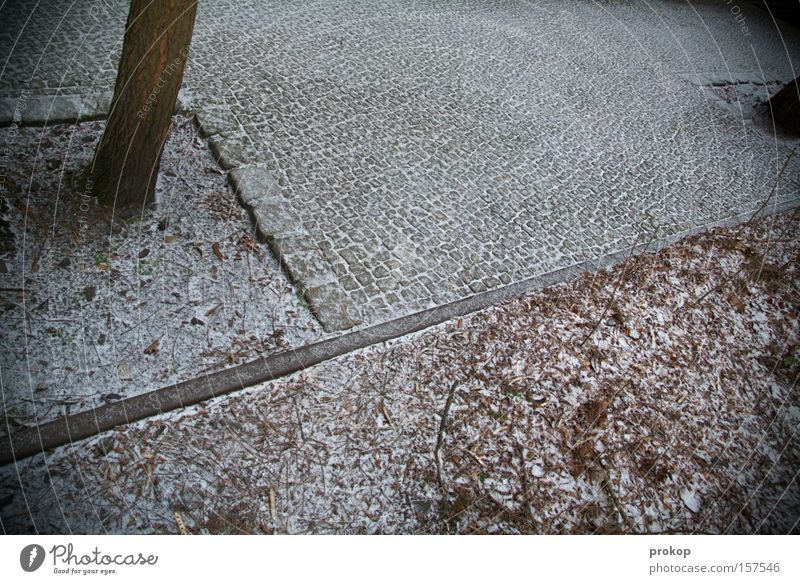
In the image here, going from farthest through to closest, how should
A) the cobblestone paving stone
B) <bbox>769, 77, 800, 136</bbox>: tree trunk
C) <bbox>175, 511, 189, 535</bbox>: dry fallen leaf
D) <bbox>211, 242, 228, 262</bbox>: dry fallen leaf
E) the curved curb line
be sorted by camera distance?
<bbox>769, 77, 800, 136</bbox>: tree trunk → the cobblestone paving stone → <bbox>211, 242, 228, 262</bbox>: dry fallen leaf → the curved curb line → <bbox>175, 511, 189, 535</bbox>: dry fallen leaf

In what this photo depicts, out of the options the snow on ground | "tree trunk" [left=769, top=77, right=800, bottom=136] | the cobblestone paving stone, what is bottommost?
the snow on ground

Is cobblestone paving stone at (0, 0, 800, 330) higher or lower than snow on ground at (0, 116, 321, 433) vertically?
higher

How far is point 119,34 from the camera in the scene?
3873 mm

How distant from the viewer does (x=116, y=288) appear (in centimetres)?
250

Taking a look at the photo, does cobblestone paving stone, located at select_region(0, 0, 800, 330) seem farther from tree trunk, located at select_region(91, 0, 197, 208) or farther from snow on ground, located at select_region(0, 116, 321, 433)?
tree trunk, located at select_region(91, 0, 197, 208)

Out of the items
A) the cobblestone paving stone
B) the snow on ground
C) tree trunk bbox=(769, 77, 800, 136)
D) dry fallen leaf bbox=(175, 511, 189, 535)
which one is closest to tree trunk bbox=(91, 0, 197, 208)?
the snow on ground

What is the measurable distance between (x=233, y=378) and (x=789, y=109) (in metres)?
5.85

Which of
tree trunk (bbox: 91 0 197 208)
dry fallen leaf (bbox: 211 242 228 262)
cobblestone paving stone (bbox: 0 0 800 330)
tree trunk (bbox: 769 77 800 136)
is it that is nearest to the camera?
tree trunk (bbox: 91 0 197 208)

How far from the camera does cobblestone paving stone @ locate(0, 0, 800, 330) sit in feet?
10.0

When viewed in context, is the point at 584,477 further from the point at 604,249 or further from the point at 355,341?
the point at 604,249

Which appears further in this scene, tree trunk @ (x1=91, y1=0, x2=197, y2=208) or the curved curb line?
tree trunk @ (x1=91, y1=0, x2=197, y2=208)

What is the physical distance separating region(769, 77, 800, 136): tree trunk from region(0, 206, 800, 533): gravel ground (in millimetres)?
3169

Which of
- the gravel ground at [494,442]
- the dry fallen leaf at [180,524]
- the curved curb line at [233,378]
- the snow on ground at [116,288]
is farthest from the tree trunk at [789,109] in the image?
Answer: the dry fallen leaf at [180,524]
